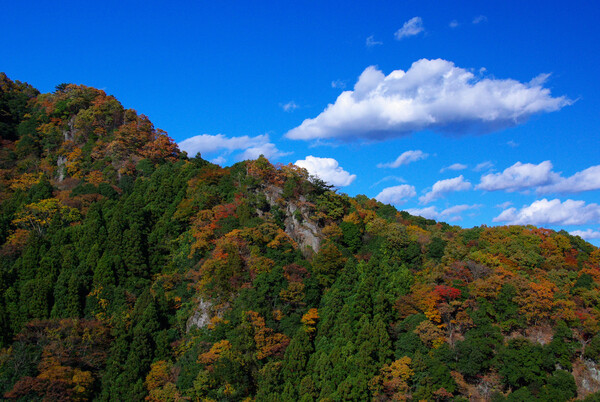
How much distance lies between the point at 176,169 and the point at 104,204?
9.78m

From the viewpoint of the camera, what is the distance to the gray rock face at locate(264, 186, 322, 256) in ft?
169

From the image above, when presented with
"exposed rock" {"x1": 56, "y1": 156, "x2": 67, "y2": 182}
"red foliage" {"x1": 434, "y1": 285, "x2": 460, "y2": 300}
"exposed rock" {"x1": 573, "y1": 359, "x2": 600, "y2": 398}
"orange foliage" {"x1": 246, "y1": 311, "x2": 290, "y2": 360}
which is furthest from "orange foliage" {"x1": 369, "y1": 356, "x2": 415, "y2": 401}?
"exposed rock" {"x1": 56, "y1": 156, "x2": 67, "y2": 182}

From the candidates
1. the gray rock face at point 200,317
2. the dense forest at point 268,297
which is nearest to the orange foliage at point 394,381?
the dense forest at point 268,297

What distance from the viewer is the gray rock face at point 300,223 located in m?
51.5

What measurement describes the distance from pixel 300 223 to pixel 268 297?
11.0 meters

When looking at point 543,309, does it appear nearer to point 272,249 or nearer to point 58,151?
point 272,249

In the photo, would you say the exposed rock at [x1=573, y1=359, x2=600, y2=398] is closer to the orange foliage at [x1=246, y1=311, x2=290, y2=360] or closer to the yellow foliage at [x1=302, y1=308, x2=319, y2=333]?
the yellow foliage at [x1=302, y1=308, x2=319, y2=333]

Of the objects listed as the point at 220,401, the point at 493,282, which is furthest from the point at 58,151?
the point at 493,282

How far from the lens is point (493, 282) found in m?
41.1

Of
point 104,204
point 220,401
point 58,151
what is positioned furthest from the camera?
point 58,151

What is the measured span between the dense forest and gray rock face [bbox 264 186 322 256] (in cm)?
16

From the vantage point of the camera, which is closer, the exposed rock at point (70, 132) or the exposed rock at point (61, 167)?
the exposed rock at point (61, 167)

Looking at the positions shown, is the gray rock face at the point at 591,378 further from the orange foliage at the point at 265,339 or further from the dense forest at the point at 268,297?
the orange foliage at the point at 265,339

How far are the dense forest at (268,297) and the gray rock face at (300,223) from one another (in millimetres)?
158
